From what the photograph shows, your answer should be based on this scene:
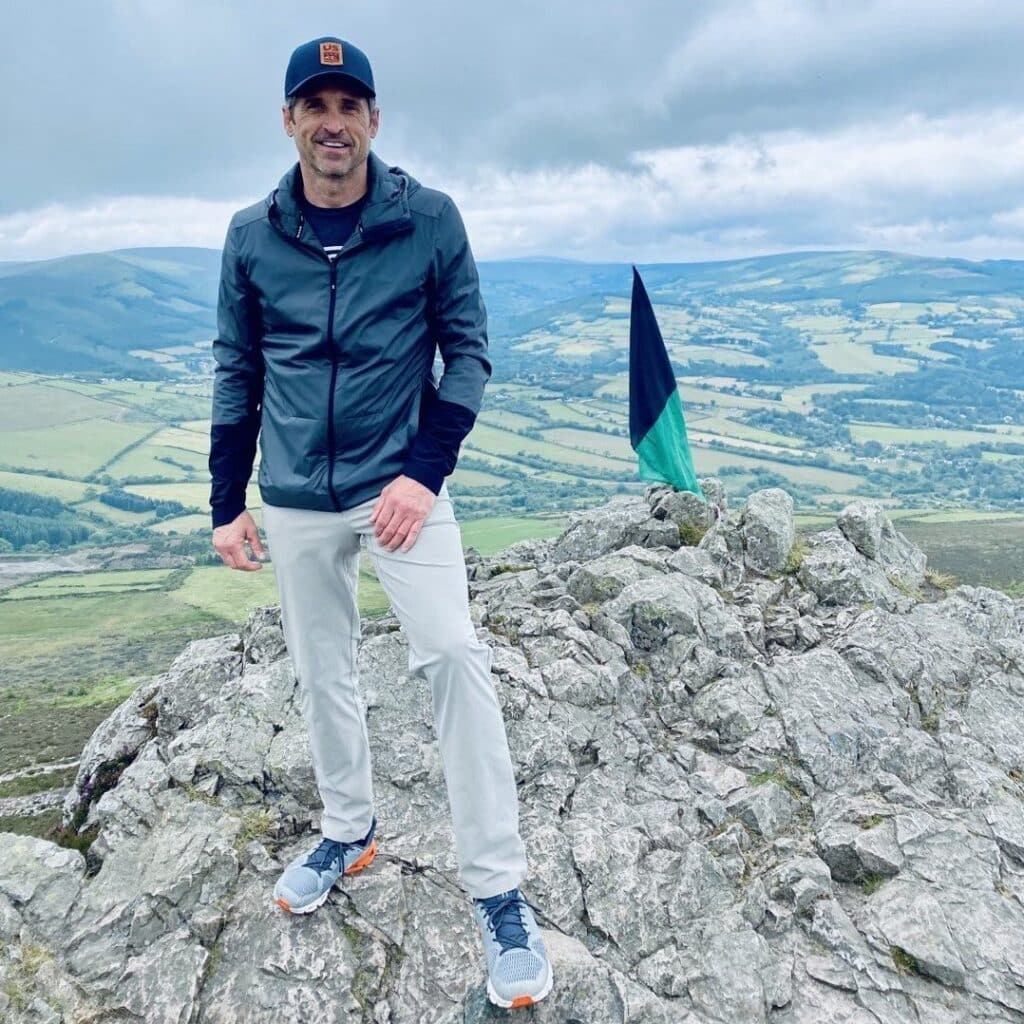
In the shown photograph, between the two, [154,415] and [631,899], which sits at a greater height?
[631,899]

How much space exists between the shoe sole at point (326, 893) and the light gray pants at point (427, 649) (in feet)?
4.79

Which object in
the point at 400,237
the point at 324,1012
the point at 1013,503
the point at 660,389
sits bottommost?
the point at 1013,503

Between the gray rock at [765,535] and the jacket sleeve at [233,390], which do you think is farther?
the gray rock at [765,535]

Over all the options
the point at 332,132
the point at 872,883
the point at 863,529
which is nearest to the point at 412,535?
the point at 332,132

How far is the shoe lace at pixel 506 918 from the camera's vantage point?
648 centimetres

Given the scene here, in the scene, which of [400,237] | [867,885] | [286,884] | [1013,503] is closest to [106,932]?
[286,884]

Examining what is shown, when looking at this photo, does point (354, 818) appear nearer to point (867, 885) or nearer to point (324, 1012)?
point (324, 1012)

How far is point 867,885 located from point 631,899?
276cm

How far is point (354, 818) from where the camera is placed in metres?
7.89

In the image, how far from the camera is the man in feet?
20.3

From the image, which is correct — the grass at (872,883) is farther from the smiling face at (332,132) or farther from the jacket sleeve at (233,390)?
the smiling face at (332,132)

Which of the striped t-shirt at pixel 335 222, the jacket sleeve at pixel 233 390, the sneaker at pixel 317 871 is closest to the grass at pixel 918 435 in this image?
the sneaker at pixel 317 871

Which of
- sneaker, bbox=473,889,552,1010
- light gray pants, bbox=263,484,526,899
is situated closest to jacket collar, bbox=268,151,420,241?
light gray pants, bbox=263,484,526,899

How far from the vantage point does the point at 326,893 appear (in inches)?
308
